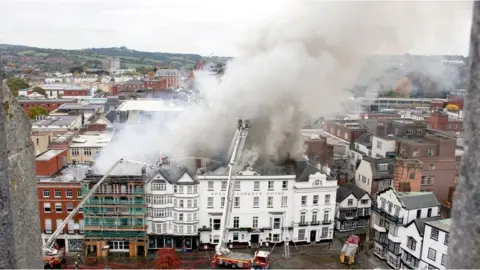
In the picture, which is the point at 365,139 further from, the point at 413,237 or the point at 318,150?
the point at 413,237

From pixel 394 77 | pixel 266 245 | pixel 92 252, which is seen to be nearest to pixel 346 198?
pixel 266 245

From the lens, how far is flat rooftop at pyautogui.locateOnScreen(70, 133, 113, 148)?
1037 inches

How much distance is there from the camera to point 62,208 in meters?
19.2

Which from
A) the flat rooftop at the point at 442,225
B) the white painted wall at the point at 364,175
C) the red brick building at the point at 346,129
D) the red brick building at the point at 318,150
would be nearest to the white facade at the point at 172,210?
the red brick building at the point at 318,150

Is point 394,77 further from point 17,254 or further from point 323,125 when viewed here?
point 17,254

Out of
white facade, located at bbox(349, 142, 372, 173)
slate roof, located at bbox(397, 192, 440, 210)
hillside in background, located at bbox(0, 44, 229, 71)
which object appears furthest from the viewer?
hillside in background, located at bbox(0, 44, 229, 71)

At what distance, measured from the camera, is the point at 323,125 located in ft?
108

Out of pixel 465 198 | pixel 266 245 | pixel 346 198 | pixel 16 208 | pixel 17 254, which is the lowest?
pixel 266 245

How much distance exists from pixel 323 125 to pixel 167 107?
1330 centimetres

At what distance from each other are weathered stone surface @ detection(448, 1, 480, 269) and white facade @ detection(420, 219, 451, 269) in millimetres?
14153

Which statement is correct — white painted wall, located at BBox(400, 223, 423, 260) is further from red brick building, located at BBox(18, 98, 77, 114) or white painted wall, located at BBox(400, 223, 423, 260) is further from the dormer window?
red brick building, located at BBox(18, 98, 77, 114)

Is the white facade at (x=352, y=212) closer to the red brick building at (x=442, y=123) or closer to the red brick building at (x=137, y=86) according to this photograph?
the red brick building at (x=442, y=123)

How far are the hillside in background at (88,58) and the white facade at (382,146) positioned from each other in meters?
68.9

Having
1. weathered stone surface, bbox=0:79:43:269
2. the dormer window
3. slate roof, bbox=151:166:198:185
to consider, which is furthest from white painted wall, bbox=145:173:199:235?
weathered stone surface, bbox=0:79:43:269
